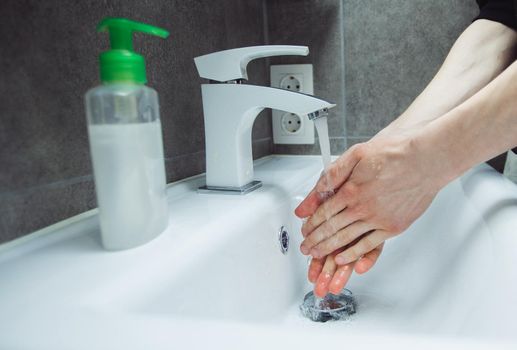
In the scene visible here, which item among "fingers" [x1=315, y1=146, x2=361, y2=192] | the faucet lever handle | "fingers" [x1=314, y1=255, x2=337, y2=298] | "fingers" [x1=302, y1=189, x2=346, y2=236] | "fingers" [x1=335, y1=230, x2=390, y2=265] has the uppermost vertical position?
the faucet lever handle

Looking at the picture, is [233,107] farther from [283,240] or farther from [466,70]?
[466,70]

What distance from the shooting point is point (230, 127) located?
560mm

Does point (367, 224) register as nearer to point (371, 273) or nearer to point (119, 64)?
point (371, 273)

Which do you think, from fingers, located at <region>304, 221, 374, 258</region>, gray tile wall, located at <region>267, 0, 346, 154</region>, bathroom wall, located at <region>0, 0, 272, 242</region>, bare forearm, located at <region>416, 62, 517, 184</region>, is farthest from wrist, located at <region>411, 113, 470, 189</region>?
gray tile wall, located at <region>267, 0, 346, 154</region>

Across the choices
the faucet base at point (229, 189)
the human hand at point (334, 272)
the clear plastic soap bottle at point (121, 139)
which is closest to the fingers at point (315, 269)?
the human hand at point (334, 272)

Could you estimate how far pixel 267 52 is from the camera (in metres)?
0.54

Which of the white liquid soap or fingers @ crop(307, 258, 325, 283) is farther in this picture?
fingers @ crop(307, 258, 325, 283)

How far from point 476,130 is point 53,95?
0.42 meters

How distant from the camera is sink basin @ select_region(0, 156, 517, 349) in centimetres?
23

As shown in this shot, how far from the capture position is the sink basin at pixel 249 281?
229 millimetres

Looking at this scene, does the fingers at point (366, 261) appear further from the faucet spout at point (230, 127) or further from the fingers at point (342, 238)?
the faucet spout at point (230, 127)

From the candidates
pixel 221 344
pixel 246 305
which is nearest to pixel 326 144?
pixel 246 305

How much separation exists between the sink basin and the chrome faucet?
0.04 meters

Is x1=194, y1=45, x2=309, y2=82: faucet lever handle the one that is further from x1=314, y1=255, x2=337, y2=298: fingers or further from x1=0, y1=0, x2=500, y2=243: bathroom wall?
x1=314, y1=255, x2=337, y2=298: fingers
